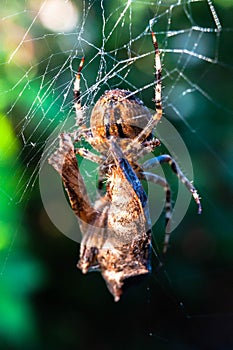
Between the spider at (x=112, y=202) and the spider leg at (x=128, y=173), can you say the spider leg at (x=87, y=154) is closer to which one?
the spider at (x=112, y=202)

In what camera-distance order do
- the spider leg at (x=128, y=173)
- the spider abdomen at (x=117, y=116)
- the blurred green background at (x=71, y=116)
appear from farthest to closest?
the blurred green background at (x=71, y=116)
the spider abdomen at (x=117, y=116)
the spider leg at (x=128, y=173)

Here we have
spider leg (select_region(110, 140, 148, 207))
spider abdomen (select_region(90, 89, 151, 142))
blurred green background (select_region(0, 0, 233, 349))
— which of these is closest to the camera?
spider leg (select_region(110, 140, 148, 207))

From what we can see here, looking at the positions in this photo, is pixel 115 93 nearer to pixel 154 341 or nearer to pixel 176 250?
pixel 176 250

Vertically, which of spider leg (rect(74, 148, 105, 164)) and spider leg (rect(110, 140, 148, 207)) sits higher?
spider leg (rect(74, 148, 105, 164))

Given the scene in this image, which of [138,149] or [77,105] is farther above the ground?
[77,105]

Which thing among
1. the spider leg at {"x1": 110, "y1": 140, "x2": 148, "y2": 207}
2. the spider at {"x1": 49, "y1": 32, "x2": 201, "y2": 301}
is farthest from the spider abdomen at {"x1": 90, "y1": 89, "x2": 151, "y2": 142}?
the spider leg at {"x1": 110, "y1": 140, "x2": 148, "y2": 207}

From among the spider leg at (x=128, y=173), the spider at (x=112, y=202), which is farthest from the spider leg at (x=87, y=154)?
the spider leg at (x=128, y=173)

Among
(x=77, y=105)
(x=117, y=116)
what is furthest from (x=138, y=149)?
(x=77, y=105)

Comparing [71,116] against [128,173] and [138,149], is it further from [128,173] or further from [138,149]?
[128,173]

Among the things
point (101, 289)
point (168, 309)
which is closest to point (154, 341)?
point (168, 309)

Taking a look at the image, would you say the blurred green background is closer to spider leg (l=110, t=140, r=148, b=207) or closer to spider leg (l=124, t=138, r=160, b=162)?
spider leg (l=124, t=138, r=160, b=162)
